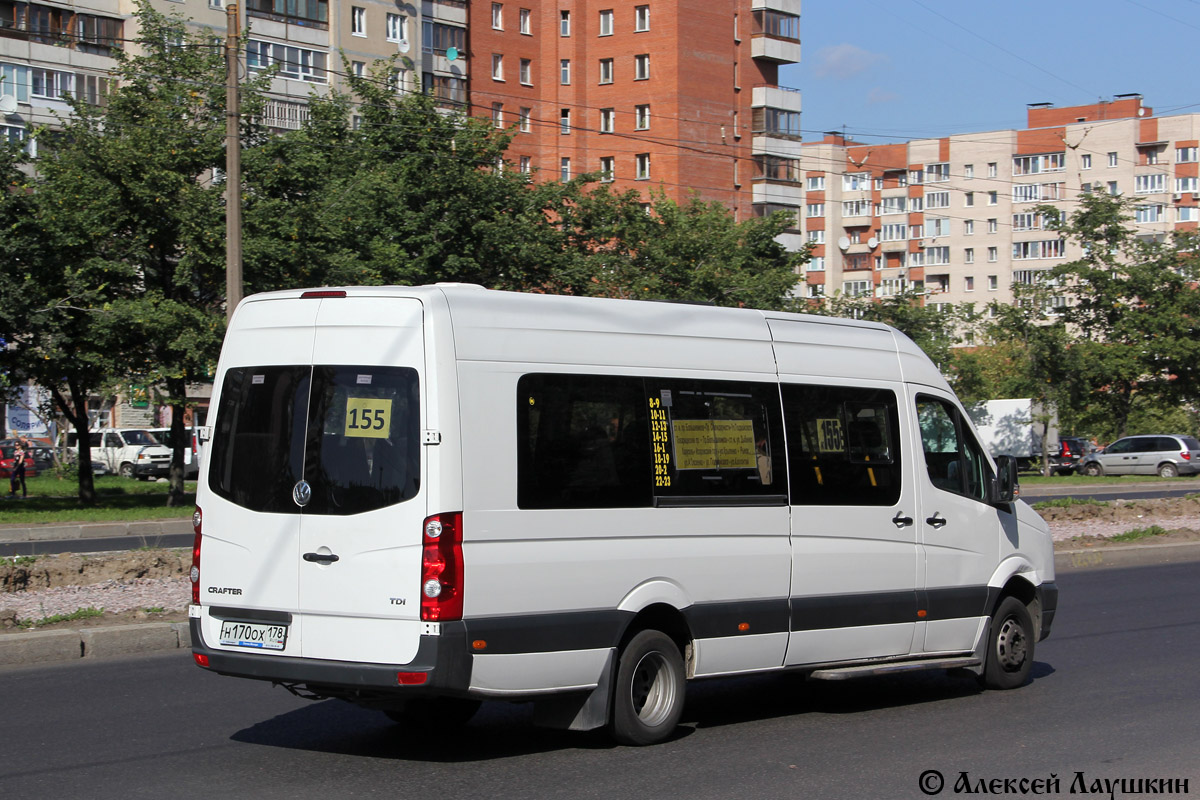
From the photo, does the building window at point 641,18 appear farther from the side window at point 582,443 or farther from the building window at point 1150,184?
the side window at point 582,443

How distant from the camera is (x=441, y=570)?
616 centimetres

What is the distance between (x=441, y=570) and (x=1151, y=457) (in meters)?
50.1

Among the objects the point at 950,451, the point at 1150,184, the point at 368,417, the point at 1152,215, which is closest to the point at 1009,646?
the point at 950,451

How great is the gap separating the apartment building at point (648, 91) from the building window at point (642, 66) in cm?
6

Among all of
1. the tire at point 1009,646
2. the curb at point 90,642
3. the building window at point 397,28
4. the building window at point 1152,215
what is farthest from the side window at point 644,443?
the building window at point 1152,215

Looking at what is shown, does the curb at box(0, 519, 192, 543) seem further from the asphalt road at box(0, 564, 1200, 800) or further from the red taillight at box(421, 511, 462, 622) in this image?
the red taillight at box(421, 511, 462, 622)

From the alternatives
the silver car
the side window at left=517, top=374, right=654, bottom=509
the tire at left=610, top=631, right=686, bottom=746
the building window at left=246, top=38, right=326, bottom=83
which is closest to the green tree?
the silver car

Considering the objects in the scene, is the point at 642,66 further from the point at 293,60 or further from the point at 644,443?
the point at 644,443

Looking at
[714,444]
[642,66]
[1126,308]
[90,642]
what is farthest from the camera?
[642,66]

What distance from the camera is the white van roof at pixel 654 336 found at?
6.59 meters

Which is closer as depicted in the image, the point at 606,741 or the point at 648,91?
the point at 606,741

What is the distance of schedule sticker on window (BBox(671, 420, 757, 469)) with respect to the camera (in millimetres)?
7379

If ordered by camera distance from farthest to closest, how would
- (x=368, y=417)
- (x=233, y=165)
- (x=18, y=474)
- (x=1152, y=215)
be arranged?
1. (x=1152, y=215)
2. (x=18, y=474)
3. (x=233, y=165)
4. (x=368, y=417)

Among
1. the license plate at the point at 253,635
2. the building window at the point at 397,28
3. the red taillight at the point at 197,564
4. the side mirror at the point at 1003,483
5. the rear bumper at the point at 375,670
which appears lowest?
the rear bumper at the point at 375,670
